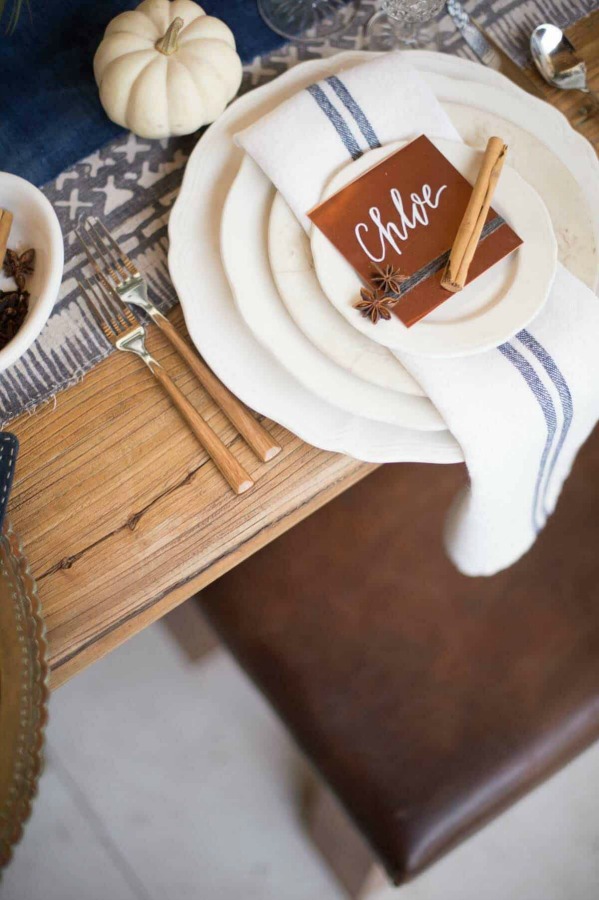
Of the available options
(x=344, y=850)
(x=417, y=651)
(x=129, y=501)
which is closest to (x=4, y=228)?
(x=129, y=501)

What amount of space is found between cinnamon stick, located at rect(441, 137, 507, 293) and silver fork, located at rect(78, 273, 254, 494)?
21cm

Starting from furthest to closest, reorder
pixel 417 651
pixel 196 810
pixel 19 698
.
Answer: pixel 196 810 → pixel 417 651 → pixel 19 698

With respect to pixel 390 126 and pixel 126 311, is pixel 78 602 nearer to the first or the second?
pixel 126 311

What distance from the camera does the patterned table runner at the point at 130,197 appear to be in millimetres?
621

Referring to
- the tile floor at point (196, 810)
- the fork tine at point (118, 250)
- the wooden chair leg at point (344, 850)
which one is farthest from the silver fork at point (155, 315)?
the tile floor at point (196, 810)

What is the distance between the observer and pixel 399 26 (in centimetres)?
71

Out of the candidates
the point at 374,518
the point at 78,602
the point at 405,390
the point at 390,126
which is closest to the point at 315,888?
the point at 374,518

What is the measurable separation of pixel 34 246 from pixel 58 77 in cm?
20

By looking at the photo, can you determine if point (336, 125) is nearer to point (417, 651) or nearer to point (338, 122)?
point (338, 122)

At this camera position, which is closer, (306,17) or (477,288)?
(477,288)

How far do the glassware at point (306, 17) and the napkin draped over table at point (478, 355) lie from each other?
0.44 ft

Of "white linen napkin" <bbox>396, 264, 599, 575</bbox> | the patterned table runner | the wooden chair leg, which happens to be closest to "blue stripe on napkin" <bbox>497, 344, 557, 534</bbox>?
"white linen napkin" <bbox>396, 264, 599, 575</bbox>

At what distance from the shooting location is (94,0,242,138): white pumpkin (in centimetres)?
61

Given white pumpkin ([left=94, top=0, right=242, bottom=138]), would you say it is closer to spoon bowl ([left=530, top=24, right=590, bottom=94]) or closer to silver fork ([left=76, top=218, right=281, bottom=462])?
silver fork ([left=76, top=218, right=281, bottom=462])
